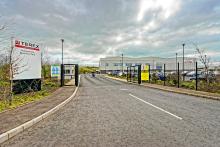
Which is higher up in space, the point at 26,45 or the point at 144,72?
the point at 26,45

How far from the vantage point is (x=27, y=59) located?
57.9 feet

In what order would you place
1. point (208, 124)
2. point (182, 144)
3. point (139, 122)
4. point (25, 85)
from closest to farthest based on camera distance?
point (182, 144), point (208, 124), point (139, 122), point (25, 85)

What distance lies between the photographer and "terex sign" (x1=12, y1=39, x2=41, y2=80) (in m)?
16.1

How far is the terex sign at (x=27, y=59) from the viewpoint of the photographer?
16.1 metres

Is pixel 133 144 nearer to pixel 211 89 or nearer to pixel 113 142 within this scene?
pixel 113 142

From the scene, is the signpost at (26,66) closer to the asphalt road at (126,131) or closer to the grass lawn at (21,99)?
the grass lawn at (21,99)

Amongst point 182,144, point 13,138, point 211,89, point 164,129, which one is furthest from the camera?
point 211,89

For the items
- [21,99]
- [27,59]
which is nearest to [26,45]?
[27,59]

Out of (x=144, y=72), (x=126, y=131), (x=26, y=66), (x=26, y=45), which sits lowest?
(x=126, y=131)

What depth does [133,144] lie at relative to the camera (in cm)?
527

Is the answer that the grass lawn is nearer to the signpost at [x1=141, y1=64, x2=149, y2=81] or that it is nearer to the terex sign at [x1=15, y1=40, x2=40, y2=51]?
the terex sign at [x1=15, y1=40, x2=40, y2=51]

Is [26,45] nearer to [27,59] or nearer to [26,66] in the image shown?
[27,59]

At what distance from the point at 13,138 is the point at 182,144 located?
13.6 feet

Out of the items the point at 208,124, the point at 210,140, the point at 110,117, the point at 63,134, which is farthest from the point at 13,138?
the point at 208,124
